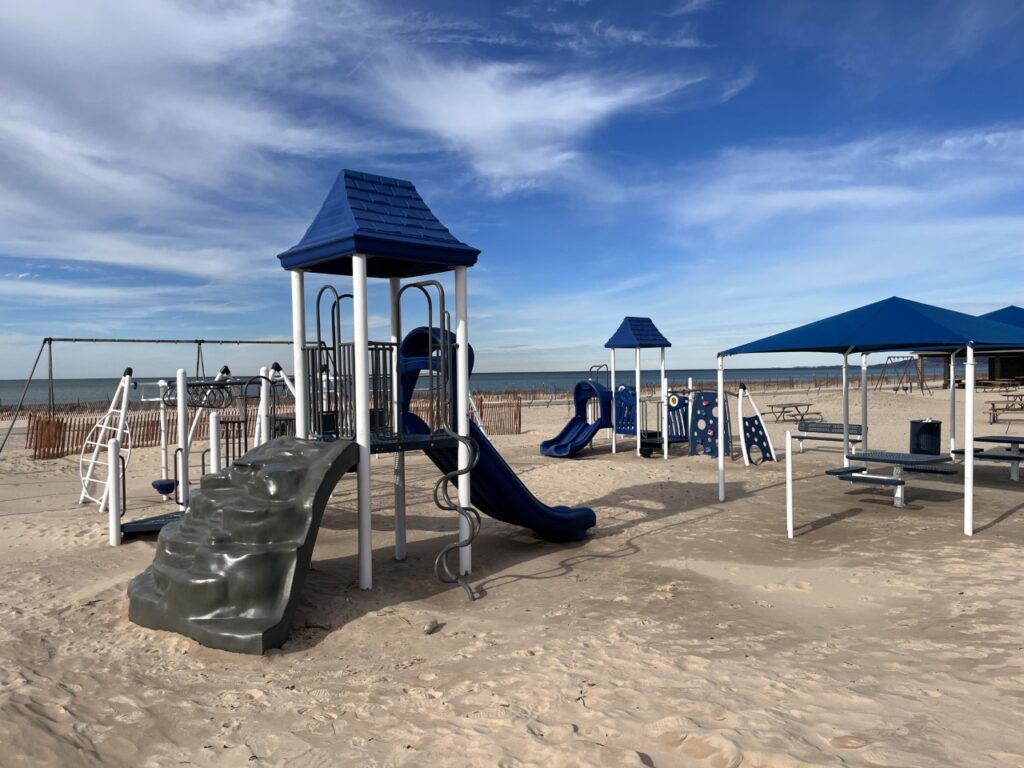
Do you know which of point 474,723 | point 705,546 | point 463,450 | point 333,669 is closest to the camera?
point 474,723

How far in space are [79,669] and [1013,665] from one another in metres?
5.70

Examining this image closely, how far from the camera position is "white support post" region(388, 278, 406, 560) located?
6945mm

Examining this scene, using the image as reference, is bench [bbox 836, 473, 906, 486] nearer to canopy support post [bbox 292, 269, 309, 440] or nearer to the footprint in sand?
the footprint in sand

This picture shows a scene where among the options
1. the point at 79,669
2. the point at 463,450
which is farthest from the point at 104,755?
the point at 463,450

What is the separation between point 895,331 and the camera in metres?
8.47

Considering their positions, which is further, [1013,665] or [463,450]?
[463,450]

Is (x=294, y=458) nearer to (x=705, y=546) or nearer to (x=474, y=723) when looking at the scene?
(x=474, y=723)

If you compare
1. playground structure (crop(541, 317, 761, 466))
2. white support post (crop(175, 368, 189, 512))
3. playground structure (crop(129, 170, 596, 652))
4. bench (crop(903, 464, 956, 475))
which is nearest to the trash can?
bench (crop(903, 464, 956, 475))

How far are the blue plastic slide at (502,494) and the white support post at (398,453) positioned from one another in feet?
0.87

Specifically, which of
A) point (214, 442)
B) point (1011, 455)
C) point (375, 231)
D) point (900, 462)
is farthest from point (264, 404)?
point (1011, 455)

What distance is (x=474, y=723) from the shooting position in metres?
3.75

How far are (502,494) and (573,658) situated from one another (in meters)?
3.00

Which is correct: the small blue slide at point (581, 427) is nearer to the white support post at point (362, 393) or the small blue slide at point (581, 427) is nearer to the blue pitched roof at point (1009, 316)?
the blue pitched roof at point (1009, 316)

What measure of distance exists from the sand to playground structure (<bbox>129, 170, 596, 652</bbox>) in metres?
0.30
